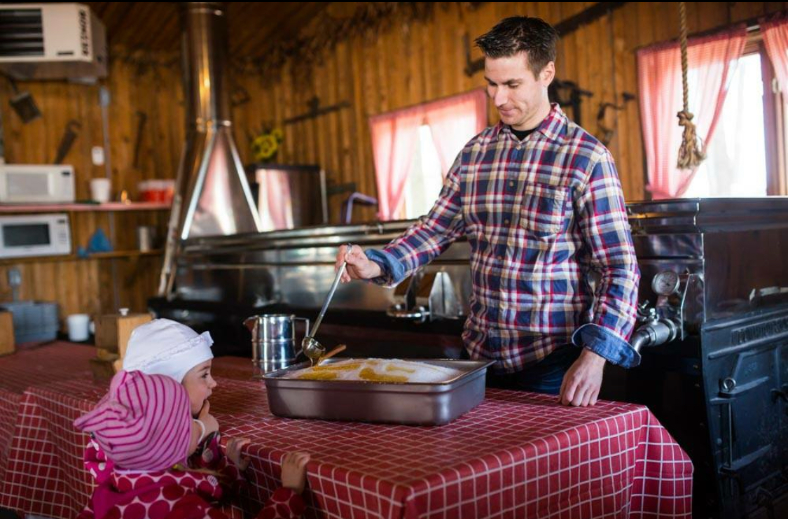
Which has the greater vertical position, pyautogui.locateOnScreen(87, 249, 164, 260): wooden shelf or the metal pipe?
pyautogui.locateOnScreen(87, 249, 164, 260): wooden shelf

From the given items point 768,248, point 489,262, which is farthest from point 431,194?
point 489,262

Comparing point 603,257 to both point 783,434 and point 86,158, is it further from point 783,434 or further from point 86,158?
point 86,158

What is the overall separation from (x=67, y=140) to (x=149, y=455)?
6578 millimetres

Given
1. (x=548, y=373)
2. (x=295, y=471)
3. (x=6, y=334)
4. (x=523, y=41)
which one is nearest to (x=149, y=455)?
(x=295, y=471)

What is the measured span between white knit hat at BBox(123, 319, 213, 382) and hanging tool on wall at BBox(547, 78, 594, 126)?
4153mm

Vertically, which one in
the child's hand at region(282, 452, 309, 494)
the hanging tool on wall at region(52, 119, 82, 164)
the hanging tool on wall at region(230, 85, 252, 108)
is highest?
the hanging tool on wall at region(230, 85, 252, 108)

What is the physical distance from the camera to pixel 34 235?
6559 millimetres

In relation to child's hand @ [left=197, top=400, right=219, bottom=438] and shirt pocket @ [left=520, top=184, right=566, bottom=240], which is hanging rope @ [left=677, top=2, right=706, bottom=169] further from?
child's hand @ [left=197, top=400, right=219, bottom=438]

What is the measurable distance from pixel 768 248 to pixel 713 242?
43cm

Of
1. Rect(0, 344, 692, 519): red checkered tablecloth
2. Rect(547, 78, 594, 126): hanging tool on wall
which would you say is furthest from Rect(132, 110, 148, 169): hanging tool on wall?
Rect(0, 344, 692, 519): red checkered tablecloth

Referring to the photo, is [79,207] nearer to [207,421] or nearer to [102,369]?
[102,369]

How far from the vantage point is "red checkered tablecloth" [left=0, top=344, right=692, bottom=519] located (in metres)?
1.27

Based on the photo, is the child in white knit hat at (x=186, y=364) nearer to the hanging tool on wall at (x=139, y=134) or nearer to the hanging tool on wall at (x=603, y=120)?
the hanging tool on wall at (x=603, y=120)

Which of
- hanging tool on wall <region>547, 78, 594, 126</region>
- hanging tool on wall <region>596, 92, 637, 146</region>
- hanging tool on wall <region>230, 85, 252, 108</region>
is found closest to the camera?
hanging tool on wall <region>596, 92, 637, 146</region>
